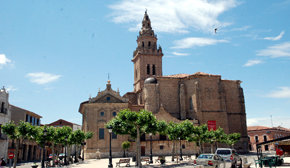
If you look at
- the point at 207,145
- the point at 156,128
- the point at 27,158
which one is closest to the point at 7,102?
the point at 27,158

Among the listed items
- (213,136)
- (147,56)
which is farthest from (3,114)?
(147,56)

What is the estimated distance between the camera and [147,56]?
225ft

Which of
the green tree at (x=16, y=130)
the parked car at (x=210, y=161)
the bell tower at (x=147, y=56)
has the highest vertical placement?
the bell tower at (x=147, y=56)

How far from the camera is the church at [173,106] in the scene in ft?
154

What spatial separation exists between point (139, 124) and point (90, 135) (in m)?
19.8

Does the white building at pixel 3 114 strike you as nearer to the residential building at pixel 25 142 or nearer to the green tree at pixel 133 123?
the residential building at pixel 25 142

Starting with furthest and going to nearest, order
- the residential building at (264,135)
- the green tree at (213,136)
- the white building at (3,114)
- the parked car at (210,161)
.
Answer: the residential building at (264,135) < the green tree at (213,136) < the white building at (3,114) < the parked car at (210,161)

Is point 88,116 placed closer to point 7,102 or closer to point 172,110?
point 7,102

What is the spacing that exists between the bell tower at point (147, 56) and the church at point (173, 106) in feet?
21.1

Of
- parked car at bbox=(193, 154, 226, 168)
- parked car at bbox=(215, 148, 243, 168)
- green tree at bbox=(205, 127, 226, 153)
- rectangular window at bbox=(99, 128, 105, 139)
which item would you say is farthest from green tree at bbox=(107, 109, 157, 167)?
rectangular window at bbox=(99, 128, 105, 139)

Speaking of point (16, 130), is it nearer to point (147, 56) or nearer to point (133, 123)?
point (133, 123)

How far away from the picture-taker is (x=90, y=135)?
43125mm

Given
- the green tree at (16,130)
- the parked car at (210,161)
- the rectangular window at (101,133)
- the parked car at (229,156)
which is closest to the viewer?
the parked car at (210,161)

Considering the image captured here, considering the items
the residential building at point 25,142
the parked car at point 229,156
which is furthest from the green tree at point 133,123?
the residential building at point 25,142
